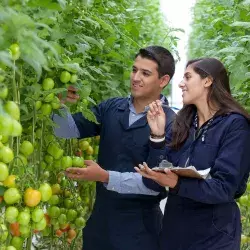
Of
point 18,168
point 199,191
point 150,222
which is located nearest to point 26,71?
point 18,168

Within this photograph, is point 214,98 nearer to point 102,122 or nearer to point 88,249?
point 102,122

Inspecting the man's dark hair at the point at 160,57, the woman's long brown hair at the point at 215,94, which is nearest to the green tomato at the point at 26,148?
the woman's long brown hair at the point at 215,94

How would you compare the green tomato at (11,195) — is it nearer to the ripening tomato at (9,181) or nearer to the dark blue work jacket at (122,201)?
the ripening tomato at (9,181)

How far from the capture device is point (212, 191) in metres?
1.75

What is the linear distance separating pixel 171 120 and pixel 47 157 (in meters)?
0.64

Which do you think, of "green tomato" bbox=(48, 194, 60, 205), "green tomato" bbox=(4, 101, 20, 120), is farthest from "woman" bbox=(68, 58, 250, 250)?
"green tomato" bbox=(4, 101, 20, 120)

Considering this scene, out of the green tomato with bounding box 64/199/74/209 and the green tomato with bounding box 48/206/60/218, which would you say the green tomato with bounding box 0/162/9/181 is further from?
the green tomato with bounding box 64/199/74/209

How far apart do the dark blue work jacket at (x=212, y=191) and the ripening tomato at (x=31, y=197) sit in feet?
1.97

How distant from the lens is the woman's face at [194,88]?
1.94 m

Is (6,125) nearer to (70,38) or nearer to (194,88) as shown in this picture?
(70,38)

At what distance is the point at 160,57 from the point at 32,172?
3.37 ft

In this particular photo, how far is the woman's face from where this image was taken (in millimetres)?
1943

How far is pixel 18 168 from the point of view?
1.39 m

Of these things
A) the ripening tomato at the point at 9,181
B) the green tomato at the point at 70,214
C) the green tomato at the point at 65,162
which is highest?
the ripening tomato at the point at 9,181
